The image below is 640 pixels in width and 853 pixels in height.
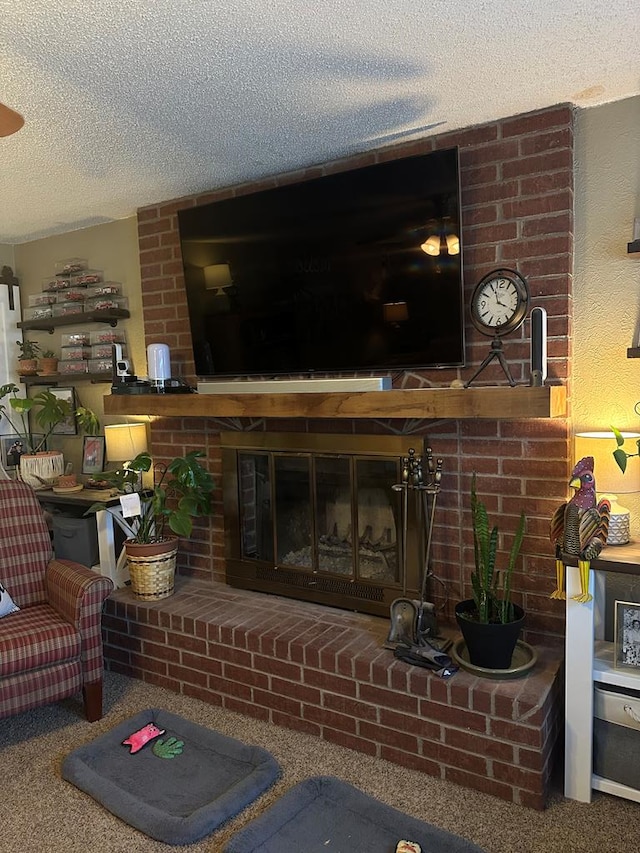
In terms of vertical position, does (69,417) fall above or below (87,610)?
above

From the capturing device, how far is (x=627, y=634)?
196 centimetres

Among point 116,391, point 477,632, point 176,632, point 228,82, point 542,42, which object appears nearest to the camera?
point 542,42

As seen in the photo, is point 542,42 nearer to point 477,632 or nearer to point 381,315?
point 381,315

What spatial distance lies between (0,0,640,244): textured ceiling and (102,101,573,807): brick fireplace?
0.25 meters

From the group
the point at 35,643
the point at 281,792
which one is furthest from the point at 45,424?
the point at 281,792

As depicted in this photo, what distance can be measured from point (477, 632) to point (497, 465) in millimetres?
633

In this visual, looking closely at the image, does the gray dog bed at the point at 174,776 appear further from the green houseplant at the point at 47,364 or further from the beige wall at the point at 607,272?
the green houseplant at the point at 47,364

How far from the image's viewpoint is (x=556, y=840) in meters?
1.77

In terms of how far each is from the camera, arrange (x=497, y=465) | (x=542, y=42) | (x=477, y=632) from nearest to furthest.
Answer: (x=542, y=42)
(x=477, y=632)
(x=497, y=465)

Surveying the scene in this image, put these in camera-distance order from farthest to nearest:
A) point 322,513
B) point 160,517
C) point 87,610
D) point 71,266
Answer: point 71,266 → point 160,517 → point 322,513 → point 87,610

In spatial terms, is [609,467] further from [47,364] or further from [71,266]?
[47,364]

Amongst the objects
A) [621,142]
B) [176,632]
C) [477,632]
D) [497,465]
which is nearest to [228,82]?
[621,142]

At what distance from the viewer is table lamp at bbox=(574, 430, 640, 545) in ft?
6.45

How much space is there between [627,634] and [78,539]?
260 centimetres
